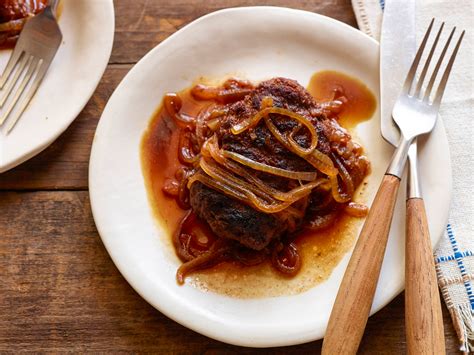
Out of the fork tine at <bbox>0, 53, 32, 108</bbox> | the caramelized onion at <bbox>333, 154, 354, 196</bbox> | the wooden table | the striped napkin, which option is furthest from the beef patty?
the fork tine at <bbox>0, 53, 32, 108</bbox>

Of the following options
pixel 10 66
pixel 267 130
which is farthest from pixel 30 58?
pixel 267 130

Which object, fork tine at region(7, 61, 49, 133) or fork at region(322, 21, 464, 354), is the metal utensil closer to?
fork at region(322, 21, 464, 354)

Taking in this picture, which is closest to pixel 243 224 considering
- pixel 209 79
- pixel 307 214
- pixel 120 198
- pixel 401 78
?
pixel 307 214

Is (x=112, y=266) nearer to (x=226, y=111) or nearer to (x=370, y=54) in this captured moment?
(x=226, y=111)

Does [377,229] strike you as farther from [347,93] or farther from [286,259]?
[347,93]

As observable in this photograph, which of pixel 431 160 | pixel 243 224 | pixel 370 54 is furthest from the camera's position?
pixel 370 54

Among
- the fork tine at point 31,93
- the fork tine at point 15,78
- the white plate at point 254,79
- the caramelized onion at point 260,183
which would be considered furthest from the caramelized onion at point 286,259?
the fork tine at point 15,78
